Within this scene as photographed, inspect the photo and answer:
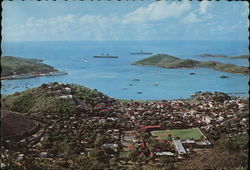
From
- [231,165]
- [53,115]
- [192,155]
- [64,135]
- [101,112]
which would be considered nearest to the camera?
[231,165]

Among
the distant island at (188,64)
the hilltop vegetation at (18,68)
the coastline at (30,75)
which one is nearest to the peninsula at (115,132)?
the coastline at (30,75)

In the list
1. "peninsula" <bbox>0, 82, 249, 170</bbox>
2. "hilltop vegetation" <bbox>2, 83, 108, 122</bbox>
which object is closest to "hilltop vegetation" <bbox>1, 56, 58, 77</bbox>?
"hilltop vegetation" <bbox>2, 83, 108, 122</bbox>

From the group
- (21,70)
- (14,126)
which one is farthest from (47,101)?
(21,70)

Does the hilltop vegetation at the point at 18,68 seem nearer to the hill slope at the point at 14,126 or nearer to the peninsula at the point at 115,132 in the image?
the peninsula at the point at 115,132

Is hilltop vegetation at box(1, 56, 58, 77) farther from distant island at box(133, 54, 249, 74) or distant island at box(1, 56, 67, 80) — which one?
distant island at box(133, 54, 249, 74)

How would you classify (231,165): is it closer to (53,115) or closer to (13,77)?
(53,115)

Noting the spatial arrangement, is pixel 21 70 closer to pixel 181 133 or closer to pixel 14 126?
pixel 14 126

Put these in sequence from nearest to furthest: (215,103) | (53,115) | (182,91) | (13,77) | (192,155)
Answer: (192,155) → (53,115) → (215,103) → (182,91) → (13,77)

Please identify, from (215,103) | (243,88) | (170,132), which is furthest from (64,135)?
(243,88)

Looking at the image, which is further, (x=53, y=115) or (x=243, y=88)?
(x=243, y=88)
